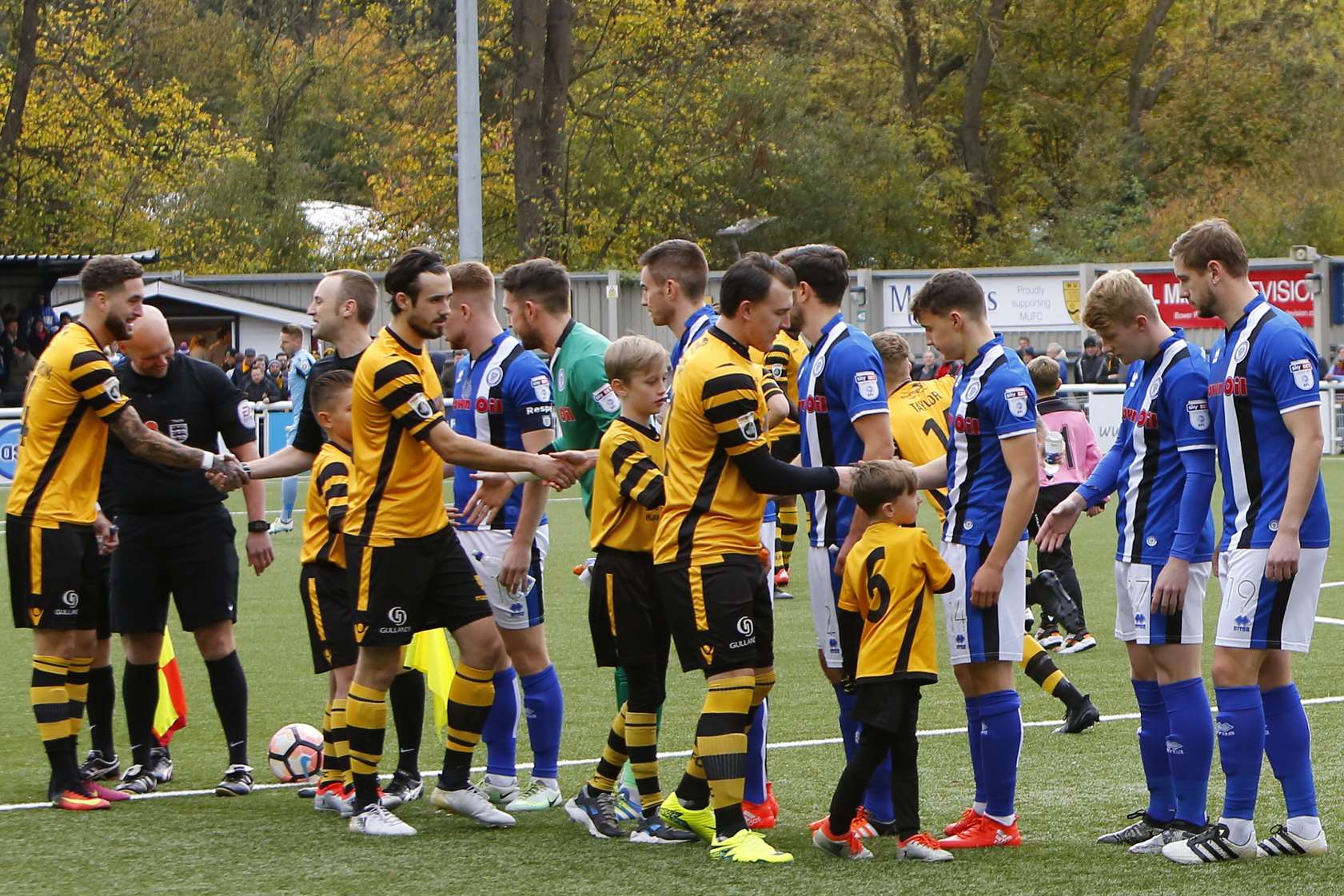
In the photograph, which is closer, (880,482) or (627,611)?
(880,482)

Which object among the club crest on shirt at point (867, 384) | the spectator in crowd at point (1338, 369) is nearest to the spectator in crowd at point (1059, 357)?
the spectator in crowd at point (1338, 369)

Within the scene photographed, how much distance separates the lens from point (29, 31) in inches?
1473

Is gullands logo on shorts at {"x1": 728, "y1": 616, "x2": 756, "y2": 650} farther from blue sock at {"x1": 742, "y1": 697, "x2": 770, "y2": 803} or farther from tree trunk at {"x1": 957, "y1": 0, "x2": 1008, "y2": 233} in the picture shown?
tree trunk at {"x1": 957, "y1": 0, "x2": 1008, "y2": 233}

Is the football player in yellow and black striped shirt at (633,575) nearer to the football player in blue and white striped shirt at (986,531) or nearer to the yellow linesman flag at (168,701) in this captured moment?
the football player in blue and white striped shirt at (986,531)

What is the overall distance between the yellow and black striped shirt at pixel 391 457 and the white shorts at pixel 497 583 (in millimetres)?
533

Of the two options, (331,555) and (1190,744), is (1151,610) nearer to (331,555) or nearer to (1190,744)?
(1190,744)

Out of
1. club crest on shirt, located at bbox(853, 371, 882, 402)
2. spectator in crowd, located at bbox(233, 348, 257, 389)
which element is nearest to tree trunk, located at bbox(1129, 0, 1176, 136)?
spectator in crowd, located at bbox(233, 348, 257, 389)

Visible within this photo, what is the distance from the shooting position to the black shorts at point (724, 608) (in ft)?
18.9

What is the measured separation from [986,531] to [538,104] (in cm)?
3213

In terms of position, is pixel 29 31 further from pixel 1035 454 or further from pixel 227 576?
pixel 1035 454

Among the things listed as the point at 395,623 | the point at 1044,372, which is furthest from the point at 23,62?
the point at 395,623

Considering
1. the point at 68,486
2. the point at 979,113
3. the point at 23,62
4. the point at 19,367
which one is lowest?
the point at 68,486

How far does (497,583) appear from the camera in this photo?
22.1 ft

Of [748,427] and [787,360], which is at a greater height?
[787,360]
